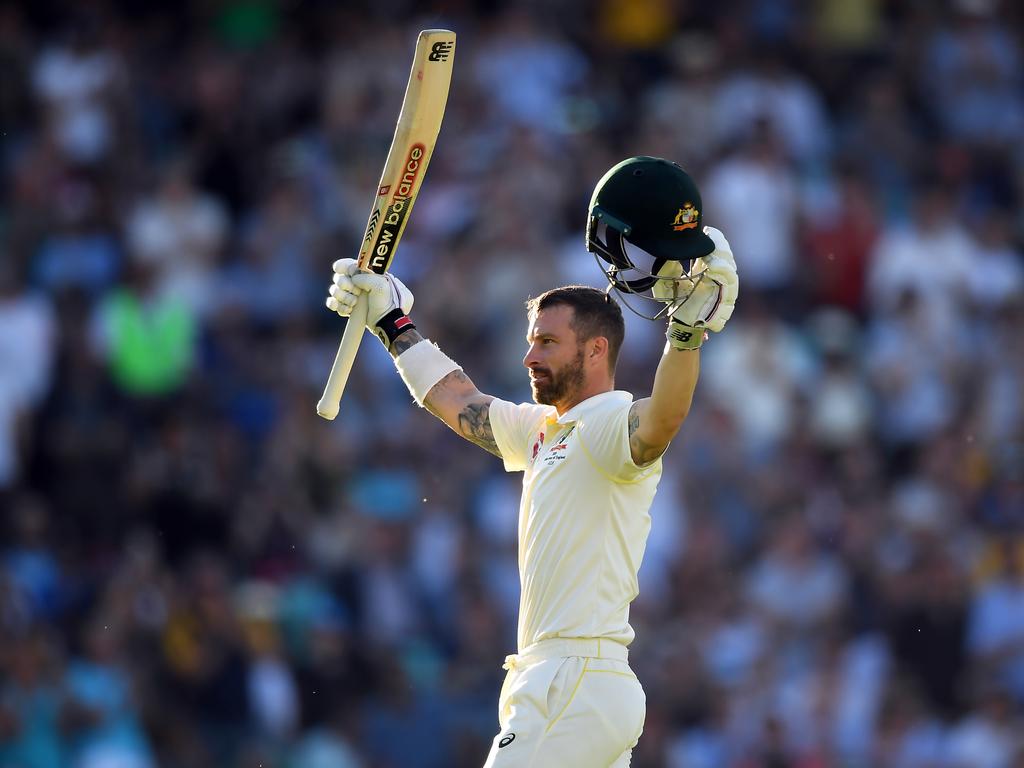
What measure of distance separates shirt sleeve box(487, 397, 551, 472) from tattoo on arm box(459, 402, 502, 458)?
0.03m

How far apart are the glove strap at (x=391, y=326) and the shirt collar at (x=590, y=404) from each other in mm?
895

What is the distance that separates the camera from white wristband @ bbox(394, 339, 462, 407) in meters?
6.59

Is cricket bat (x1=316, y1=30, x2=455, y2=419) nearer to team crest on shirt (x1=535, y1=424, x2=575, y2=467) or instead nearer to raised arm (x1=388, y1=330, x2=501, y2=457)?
raised arm (x1=388, y1=330, x2=501, y2=457)

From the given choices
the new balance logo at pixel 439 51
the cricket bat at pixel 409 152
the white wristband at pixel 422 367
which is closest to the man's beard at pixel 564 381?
the white wristband at pixel 422 367

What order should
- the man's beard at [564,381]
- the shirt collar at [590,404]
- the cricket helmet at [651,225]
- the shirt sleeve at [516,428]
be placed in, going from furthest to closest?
the shirt sleeve at [516,428], the man's beard at [564,381], the shirt collar at [590,404], the cricket helmet at [651,225]

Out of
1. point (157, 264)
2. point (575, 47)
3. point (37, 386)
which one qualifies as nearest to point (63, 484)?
point (37, 386)

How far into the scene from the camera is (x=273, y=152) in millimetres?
12656

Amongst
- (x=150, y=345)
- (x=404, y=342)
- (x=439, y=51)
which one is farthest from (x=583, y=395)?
(x=150, y=345)

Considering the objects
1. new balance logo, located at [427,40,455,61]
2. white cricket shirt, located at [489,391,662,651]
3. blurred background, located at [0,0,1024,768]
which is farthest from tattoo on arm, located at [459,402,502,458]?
blurred background, located at [0,0,1024,768]

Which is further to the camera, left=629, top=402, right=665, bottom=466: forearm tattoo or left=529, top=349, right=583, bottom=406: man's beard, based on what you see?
left=529, top=349, right=583, bottom=406: man's beard

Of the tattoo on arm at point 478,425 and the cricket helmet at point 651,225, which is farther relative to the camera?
the tattoo on arm at point 478,425

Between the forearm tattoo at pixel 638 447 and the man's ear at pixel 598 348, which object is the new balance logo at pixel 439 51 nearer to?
the man's ear at pixel 598 348

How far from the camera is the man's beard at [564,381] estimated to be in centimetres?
601

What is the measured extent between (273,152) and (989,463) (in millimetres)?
5099
